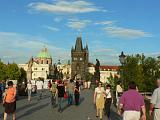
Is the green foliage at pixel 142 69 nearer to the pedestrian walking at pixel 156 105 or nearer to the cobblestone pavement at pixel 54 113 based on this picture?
the cobblestone pavement at pixel 54 113

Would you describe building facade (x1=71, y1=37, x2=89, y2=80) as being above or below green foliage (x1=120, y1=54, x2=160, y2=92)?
above

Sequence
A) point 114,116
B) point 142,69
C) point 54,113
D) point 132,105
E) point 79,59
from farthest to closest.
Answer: point 79,59, point 142,69, point 54,113, point 114,116, point 132,105

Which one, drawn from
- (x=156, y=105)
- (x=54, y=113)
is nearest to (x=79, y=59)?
(x=54, y=113)

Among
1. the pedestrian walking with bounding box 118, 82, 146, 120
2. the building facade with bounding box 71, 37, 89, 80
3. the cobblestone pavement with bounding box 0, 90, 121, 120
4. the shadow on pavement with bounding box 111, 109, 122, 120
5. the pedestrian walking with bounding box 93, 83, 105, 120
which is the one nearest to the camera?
the pedestrian walking with bounding box 118, 82, 146, 120

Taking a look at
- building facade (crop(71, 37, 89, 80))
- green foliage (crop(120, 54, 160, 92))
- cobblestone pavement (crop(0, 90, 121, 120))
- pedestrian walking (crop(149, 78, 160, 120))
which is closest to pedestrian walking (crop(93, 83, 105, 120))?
cobblestone pavement (crop(0, 90, 121, 120))

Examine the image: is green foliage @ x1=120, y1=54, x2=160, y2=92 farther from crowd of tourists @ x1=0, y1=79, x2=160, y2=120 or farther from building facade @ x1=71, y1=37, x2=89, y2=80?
building facade @ x1=71, y1=37, x2=89, y2=80

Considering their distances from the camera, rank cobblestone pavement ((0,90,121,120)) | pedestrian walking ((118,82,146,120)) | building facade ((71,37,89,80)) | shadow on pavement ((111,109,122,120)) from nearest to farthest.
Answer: pedestrian walking ((118,82,146,120)) → cobblestone pavement ((0,90,121,120)) → shadow on pavement ((111,109,122,120)) → building facade ((71,37,89,80))

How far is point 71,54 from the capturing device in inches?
7377

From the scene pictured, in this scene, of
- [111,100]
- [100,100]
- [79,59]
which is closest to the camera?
[100,100]

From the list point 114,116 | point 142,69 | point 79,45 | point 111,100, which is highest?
point 79,45

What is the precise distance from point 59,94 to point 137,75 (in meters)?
44.5

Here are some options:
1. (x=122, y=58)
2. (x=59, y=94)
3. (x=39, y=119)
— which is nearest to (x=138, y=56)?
(x=122, y=58)

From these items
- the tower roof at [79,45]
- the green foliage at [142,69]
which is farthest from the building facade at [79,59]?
the green foliage at [142,69]

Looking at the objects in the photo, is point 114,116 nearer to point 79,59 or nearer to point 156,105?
point 156,105
